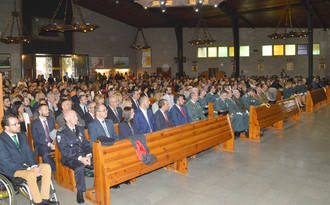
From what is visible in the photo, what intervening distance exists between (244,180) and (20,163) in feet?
10.5

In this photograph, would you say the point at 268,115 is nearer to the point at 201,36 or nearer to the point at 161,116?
the point at 161,116

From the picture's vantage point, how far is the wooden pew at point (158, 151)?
368cm

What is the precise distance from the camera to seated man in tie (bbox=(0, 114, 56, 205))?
3508 mm

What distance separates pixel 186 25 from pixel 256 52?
6.34 metres

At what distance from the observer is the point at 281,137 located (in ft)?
24.4

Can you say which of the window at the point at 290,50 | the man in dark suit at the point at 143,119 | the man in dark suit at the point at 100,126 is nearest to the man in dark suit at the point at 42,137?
the man in dark suit at the point at 100,126

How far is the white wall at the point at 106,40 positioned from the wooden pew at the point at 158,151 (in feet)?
57.4

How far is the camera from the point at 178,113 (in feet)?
19.6

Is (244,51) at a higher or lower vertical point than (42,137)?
higher

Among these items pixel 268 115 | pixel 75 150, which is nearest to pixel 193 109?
pixel 268 115

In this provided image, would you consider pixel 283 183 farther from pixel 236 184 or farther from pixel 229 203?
pixel 229 203

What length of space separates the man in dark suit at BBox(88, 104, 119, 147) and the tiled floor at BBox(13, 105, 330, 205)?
0.84 meters

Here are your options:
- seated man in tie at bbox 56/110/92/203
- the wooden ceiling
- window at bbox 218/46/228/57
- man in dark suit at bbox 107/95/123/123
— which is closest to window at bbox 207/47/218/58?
window at bbox 218/46/228/57

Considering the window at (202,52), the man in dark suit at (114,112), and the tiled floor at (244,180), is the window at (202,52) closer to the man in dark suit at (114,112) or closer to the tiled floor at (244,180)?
the tiled floor at (244,180)
